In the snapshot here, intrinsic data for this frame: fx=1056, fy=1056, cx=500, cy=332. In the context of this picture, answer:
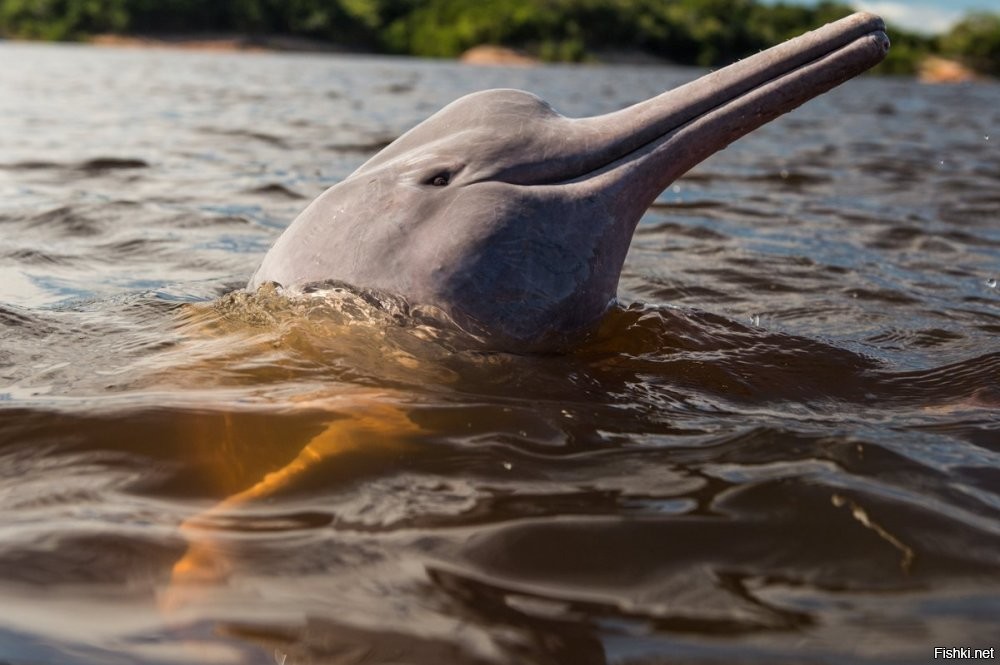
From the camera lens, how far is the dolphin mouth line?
3.62 meters

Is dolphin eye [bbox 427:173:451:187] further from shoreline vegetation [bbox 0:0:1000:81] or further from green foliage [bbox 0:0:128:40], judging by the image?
green foliage [bbox 0:0:128:40]

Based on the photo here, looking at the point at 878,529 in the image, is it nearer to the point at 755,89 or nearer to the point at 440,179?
the point at 755,89

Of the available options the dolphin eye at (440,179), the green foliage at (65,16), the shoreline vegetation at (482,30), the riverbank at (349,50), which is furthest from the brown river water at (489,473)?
the green foliage at (65,16)

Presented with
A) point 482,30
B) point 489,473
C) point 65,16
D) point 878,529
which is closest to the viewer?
point 878,529

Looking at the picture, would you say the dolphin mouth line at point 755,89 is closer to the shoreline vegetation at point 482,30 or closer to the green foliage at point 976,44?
the shoreline vegetation at point 482,30

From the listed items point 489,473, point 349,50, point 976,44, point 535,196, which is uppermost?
point 976,44

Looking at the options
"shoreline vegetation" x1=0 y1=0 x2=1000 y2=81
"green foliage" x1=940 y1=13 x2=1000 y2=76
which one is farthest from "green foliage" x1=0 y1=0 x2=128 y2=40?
"green foliage" x1=940 y1=13 x2=1000 y2=76

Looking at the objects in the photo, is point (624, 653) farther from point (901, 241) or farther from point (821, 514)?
point (901, 241)

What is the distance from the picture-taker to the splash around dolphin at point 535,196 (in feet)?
11.9

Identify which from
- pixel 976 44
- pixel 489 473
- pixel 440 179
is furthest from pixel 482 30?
pixel 489 473

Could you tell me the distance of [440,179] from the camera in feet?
12.6

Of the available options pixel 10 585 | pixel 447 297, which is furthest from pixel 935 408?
pixel 10 585

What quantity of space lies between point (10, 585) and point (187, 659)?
54cm

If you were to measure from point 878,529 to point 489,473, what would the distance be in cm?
101
